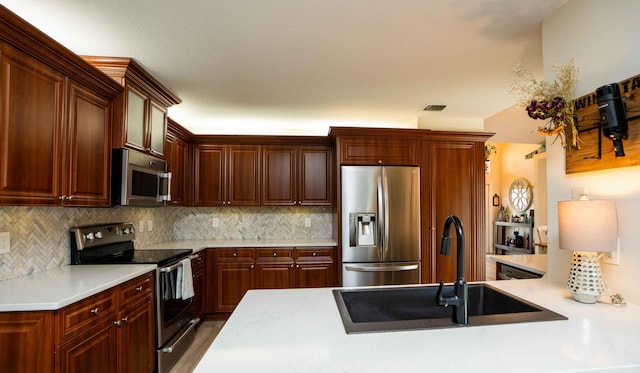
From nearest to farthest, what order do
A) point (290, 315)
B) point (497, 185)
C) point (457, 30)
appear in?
point (290, 315)
point (457, 30)
point (497, 185)

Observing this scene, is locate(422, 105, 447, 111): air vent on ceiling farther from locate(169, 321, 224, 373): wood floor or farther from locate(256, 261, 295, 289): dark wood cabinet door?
locate(169, 321, 224, 373): wood floor

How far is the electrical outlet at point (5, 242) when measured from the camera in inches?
72.1

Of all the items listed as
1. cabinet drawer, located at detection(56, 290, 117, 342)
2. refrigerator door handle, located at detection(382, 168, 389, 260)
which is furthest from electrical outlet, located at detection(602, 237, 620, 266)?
cabinet drawer, located at detection(56, 290, 117, 342)

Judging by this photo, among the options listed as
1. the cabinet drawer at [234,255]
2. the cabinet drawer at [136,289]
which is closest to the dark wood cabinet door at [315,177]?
the cabinet drawer at [234,255]

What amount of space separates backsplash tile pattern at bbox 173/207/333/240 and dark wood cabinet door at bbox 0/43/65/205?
241 centimetres

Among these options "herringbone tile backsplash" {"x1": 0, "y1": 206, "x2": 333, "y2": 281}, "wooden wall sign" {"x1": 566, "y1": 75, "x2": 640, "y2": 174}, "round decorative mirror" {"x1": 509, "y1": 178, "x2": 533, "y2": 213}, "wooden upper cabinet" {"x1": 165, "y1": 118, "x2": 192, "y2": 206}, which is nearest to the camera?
"wooden wall sign" {"x1": 566, "y1": 75, "x2": 640, "y2": 174}

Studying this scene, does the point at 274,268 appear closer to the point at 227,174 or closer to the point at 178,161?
the point at 227,174

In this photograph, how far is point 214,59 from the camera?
2471 mm

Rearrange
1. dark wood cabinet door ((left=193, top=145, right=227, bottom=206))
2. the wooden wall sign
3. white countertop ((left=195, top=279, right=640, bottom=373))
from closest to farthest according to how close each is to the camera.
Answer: white countertop ((left=195, top=279, right=640, bottom=373)) → the wooden wall sign → dark wood cabinet door ((left=193, top=145, right=227, bottom=206))

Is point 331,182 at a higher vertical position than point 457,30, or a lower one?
lower

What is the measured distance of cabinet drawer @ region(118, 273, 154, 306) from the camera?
1990 mm

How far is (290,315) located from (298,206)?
291 cm

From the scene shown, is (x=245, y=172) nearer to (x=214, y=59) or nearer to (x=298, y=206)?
(x=298, y=206)

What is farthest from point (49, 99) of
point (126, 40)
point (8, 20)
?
point (126, 40)
